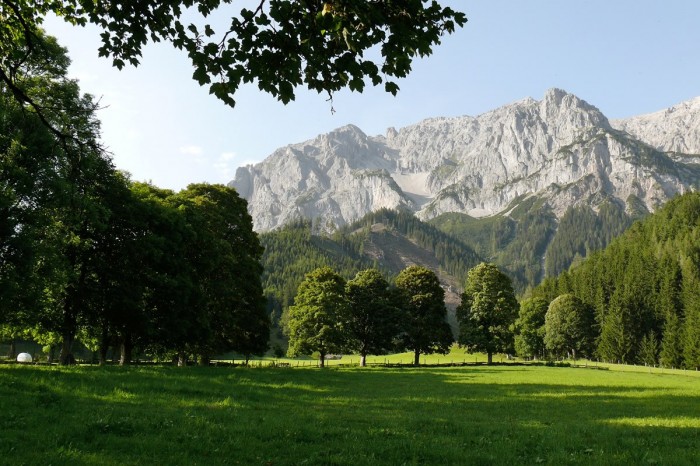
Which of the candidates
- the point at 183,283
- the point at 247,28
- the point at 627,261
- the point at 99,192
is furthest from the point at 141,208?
the point at 627,261

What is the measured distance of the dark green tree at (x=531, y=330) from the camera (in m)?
123

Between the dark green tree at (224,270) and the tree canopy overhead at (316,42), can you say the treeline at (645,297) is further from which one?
the tree canopy overhead at (316,42)

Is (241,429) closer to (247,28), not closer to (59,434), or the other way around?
(59,434)

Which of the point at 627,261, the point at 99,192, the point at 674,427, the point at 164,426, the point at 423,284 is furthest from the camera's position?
the point at 627,261

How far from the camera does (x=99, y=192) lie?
32594mm

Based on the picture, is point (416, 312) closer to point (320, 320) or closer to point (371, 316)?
point (371, 316)

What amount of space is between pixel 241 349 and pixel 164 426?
33259 millimetres

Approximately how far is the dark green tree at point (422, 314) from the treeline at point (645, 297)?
179 ft

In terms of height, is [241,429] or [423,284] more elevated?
[423,284]

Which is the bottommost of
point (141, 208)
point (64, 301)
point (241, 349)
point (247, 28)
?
point (241, 349)

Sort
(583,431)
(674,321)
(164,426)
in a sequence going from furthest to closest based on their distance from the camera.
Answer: (674,321) < (583,431) < (164,426)

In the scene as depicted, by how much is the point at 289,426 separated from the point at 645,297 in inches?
5345

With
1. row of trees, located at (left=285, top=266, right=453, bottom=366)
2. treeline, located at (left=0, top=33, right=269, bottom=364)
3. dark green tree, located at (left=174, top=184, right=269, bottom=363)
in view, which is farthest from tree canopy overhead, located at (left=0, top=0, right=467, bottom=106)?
row of trees, located at (left=285, top=266, right=453, bottom=366)

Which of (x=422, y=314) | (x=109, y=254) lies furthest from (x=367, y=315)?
(x=109, y=254)
